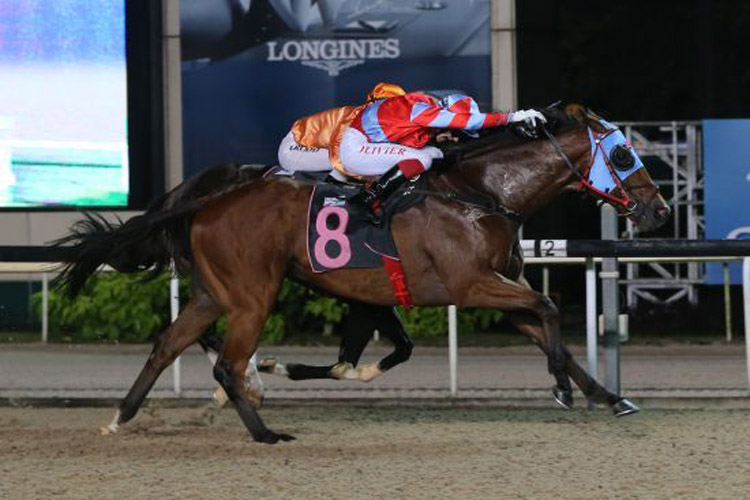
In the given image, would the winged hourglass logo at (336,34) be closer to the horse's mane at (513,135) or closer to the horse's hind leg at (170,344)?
the horse's mane at (513,135)

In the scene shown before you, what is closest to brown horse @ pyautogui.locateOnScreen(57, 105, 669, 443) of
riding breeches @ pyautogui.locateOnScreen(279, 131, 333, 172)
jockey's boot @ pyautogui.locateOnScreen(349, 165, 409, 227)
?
jockey's boot @ pyautogui.locateOnScreen(349, 165, 409, 227)

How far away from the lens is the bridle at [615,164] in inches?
286

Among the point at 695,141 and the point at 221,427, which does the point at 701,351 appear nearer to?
the point at 695,141

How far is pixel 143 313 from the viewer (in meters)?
12.4

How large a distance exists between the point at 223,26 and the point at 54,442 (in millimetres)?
6209

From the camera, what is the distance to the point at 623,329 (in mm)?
8422

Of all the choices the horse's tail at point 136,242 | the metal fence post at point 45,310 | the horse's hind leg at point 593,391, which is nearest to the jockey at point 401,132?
the horse's tail at point 136,242

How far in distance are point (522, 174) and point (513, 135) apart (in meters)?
0.21

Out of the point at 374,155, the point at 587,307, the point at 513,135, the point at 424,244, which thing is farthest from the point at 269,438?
the point at 587,307

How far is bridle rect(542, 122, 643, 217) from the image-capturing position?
7270 millimetres

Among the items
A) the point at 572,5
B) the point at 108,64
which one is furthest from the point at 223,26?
the point at 572,5

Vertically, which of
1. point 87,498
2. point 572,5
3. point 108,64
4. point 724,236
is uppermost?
point 572,5

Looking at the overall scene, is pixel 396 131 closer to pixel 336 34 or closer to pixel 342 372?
pixel 342 372

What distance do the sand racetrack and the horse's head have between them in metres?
0.99
